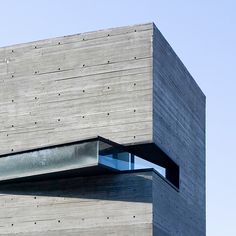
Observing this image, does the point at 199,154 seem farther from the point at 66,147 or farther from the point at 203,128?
the point at 66,147

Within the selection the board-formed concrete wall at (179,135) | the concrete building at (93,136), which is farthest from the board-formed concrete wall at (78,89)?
the board-formed concrete wall at (179,135)

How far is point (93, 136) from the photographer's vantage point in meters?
25.1

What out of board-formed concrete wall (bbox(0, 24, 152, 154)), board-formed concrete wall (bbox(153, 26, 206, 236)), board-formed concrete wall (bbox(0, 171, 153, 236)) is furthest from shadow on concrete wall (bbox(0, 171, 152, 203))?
board-formed concrete wall (bbox(0, 24, 152, 154))

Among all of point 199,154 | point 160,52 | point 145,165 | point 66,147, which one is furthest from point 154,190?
point 199,154

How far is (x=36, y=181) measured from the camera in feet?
86.5

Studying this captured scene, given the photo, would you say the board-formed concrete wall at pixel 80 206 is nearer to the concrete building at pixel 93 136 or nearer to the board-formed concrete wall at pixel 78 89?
the concrete building at pixel 93 136

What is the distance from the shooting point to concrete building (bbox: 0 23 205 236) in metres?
25.0

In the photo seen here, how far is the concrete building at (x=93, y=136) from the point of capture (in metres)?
25.0

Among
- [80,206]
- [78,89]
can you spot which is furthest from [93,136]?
[80,206]

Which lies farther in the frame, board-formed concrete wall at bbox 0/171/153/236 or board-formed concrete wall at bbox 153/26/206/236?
board-formed concrete wall at bbox 153/26/206/236

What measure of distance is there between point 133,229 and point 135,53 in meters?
5.57

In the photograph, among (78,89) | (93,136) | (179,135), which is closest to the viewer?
(93,136)

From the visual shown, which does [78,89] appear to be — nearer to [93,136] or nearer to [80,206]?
[93,136]

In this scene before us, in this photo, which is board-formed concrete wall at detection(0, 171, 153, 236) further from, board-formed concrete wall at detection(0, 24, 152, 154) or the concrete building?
board-formed concrete wall at detection(0, 24, 152, 154)
